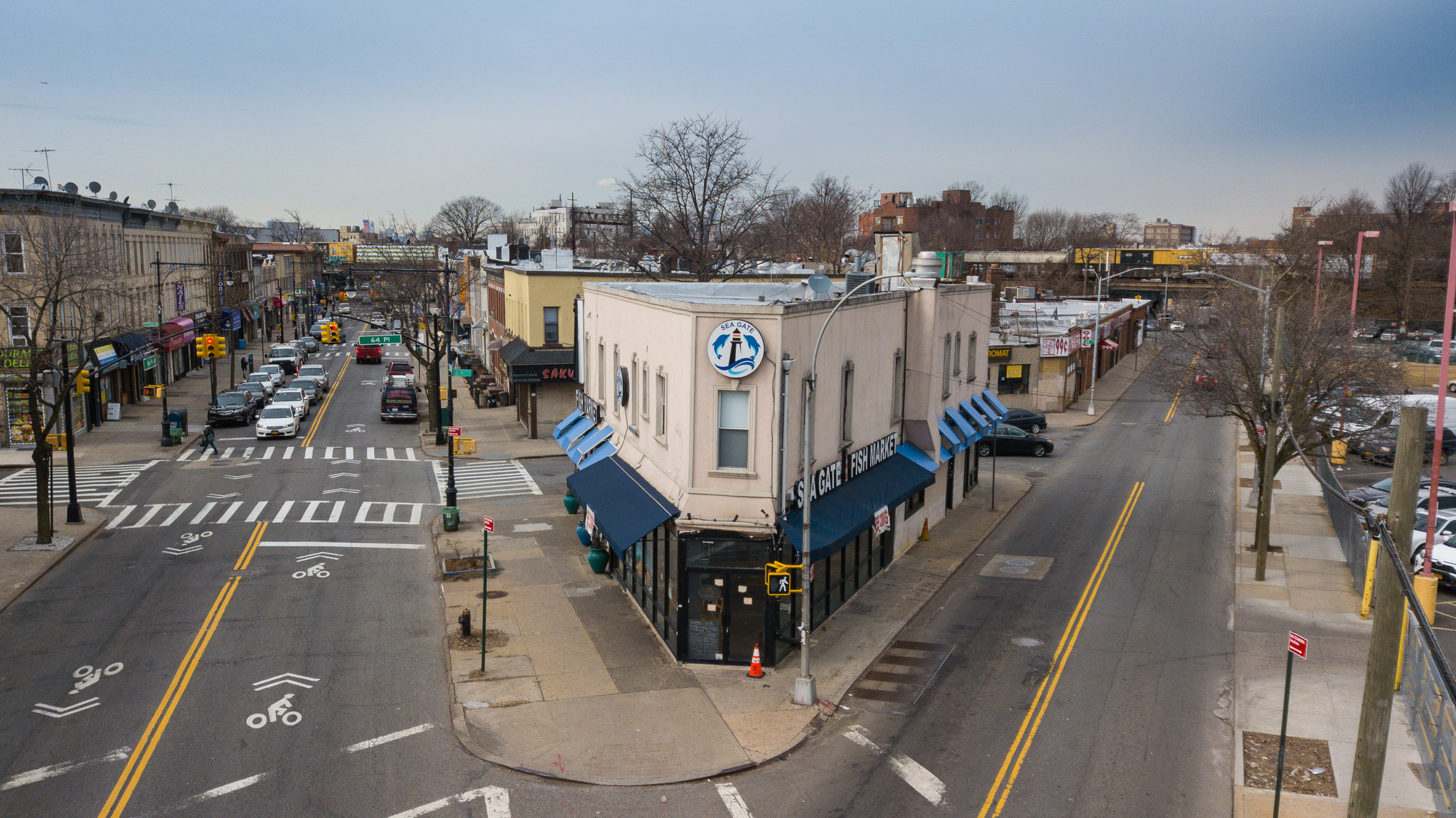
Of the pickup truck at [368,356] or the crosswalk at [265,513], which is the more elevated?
the pickup truck at [368,356]

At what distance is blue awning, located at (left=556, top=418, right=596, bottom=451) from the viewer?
27.7 m

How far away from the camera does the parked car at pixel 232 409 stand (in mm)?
49975

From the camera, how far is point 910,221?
14438cm

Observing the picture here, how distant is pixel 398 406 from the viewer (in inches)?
2126

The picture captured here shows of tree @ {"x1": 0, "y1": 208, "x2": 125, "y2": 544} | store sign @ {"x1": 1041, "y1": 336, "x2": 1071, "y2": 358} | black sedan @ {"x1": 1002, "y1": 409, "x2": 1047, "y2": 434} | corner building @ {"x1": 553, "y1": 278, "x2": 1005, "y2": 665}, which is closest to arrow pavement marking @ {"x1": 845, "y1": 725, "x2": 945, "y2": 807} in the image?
corner building @ {"x1": 553, "y1": 278, "x2": 1005, "y2": 665}

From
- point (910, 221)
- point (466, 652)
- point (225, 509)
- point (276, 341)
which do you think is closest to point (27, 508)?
point (225, 509)

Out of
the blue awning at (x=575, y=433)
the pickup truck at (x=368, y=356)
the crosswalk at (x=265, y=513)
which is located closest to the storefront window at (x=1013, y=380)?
the blue awning at (x=575, y=433)

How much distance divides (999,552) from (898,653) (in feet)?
28.7

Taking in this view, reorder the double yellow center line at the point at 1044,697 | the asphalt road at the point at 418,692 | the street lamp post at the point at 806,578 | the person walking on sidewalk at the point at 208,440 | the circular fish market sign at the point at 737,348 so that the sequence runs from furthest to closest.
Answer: the person walking on sidewalk at the point at 208,440, the circular fish market sign at the point at 737,348, the street lamp post at the point at 806,578, the double yellow center line at the point at 1044,697, the asphalt road at the point at 418,692

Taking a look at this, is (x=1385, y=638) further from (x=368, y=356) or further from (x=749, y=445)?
(x=368, y=356)

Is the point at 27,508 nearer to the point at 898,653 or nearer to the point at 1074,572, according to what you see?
the point at 898,653

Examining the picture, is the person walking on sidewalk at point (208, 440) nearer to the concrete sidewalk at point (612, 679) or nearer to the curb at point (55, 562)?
the curb at point (55, 562)

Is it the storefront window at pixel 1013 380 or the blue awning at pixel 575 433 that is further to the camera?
the storefront window at pixel 1013 380

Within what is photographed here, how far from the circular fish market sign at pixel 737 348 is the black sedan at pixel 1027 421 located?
3195cm
